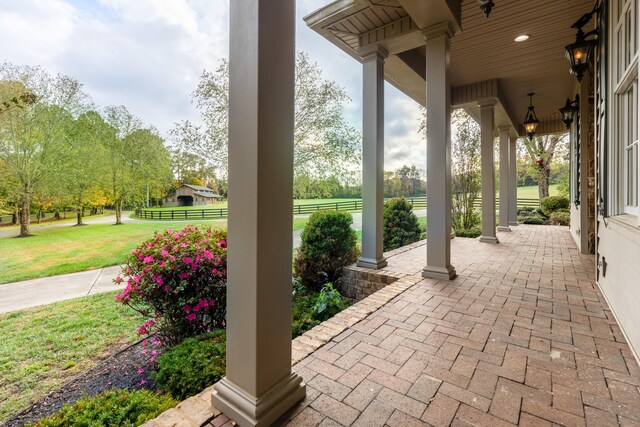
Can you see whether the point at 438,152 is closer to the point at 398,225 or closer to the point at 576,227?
the point at 398,225

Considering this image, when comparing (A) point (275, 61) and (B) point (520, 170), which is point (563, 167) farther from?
(A) point (275, 61)

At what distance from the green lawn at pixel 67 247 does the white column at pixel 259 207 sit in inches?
92.6

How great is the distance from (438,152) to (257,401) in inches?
128

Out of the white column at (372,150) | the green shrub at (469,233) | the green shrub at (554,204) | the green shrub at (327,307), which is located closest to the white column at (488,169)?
the green shrub at (469,233)

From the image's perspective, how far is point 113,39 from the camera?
10.8 feet

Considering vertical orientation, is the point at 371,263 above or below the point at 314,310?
above

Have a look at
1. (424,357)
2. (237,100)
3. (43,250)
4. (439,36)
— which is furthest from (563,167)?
(43,250)

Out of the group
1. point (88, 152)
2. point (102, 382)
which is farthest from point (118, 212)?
point (102, 382)

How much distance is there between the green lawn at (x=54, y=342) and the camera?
243 centimetres

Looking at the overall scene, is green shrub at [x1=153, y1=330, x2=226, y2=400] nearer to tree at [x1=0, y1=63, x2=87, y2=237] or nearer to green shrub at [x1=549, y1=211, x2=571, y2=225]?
tree at [x1=0, y1=63, x2=87, y2=237]

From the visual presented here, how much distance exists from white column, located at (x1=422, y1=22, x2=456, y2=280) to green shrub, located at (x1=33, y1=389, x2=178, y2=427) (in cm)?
310

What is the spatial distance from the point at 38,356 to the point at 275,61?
368 cm

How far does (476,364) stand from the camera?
179cm

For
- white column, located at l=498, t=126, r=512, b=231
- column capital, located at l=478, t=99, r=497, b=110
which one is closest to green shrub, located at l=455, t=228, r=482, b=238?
white column, located at l=498, t=126, r=512, b=231
